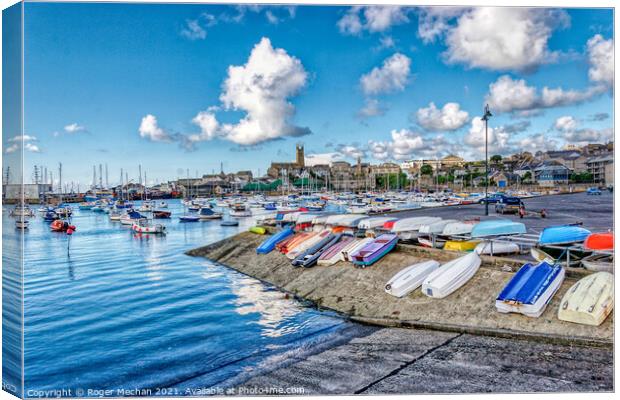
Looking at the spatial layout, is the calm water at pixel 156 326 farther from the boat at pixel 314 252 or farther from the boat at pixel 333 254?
the boat at pixel 333 254

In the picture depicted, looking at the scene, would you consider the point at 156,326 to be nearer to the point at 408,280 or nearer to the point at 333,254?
the point at 333,254

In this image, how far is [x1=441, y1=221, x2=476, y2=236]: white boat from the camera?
11.0 meters

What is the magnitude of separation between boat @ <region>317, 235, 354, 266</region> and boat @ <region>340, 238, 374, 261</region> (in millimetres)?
102

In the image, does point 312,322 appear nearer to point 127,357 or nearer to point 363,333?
point 363,333

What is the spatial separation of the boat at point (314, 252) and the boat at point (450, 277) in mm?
3642

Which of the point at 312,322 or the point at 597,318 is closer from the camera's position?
the point at 597,318

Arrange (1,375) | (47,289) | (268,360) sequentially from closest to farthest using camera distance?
(1,375) → (268,360) → (47,289)

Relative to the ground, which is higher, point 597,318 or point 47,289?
point 597,318

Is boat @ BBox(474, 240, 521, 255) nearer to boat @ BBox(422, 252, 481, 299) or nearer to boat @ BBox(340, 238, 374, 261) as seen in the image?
boat @ BBox(422, 252, 481, 299)

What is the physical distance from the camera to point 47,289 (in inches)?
496

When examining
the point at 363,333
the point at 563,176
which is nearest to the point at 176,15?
the point at 363,333

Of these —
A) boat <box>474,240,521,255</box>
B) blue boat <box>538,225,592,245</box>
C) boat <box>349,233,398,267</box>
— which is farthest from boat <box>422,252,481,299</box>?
boat <box>349,233,398,267</box>

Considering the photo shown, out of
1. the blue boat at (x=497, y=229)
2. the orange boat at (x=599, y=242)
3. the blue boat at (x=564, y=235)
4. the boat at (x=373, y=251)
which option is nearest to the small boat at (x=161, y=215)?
the boat at (x=373, y=251)

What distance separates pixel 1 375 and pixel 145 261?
1349cm
